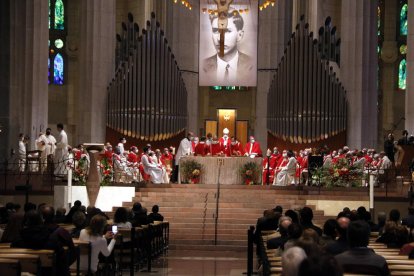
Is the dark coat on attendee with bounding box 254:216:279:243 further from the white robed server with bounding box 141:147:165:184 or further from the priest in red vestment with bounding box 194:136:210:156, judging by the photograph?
the priest in red vestment with bounding box 194:136:210:156

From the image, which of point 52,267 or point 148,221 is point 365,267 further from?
point 148,221

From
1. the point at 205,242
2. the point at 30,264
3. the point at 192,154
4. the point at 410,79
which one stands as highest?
the point at 410,79

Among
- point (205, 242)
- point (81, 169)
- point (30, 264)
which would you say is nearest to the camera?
point (30, 264)

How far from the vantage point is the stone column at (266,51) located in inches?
1686

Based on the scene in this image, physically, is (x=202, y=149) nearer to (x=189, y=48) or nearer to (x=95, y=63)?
(x=95, y=63)

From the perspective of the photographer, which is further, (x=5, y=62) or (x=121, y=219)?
(x=5, y=62)

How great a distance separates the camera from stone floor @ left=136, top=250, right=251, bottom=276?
62.8 ft

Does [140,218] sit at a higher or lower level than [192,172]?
lower

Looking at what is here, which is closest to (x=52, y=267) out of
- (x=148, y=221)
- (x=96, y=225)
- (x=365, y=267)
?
(x=96, y=225)

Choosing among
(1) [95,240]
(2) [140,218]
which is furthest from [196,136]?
(1) [95,240]

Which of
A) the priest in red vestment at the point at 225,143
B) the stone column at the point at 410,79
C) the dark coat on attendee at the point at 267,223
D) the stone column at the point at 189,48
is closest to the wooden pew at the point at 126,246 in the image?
the dark coat on attendee at the point at 267,223

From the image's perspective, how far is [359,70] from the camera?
39.2 meters

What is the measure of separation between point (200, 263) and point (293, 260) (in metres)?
15.0

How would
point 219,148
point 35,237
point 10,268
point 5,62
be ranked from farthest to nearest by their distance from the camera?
point 5,62
point 219,148
point 35,237
point 10,268
